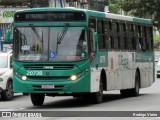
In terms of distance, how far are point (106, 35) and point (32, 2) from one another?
129 ft

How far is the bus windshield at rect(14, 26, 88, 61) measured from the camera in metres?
21.1

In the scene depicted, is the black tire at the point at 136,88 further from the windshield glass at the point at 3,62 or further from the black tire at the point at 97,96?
the windshield glass at the point at 3,62

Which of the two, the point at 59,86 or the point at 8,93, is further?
the point at 8,93

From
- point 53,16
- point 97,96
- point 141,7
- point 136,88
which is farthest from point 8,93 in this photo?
point 141,7

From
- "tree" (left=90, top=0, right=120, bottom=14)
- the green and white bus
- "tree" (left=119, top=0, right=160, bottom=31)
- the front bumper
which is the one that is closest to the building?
"tree" (left=119, top=0, right=160, bottom=31)

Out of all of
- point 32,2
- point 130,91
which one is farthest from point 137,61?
point 32,2

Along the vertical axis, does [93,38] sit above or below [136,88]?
above

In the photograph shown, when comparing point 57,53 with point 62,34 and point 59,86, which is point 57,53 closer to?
point 62,34

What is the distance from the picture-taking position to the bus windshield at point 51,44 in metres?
21.1

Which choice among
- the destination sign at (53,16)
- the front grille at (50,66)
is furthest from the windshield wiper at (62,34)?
the front grille at (50,66)

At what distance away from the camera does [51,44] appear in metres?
21.2

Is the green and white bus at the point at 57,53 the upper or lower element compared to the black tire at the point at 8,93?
upper

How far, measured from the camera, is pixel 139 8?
75312mm

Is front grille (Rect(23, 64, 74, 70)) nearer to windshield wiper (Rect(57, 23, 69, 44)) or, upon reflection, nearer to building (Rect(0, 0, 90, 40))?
windshield wiper (Rect(57, 23, 69, 44))
